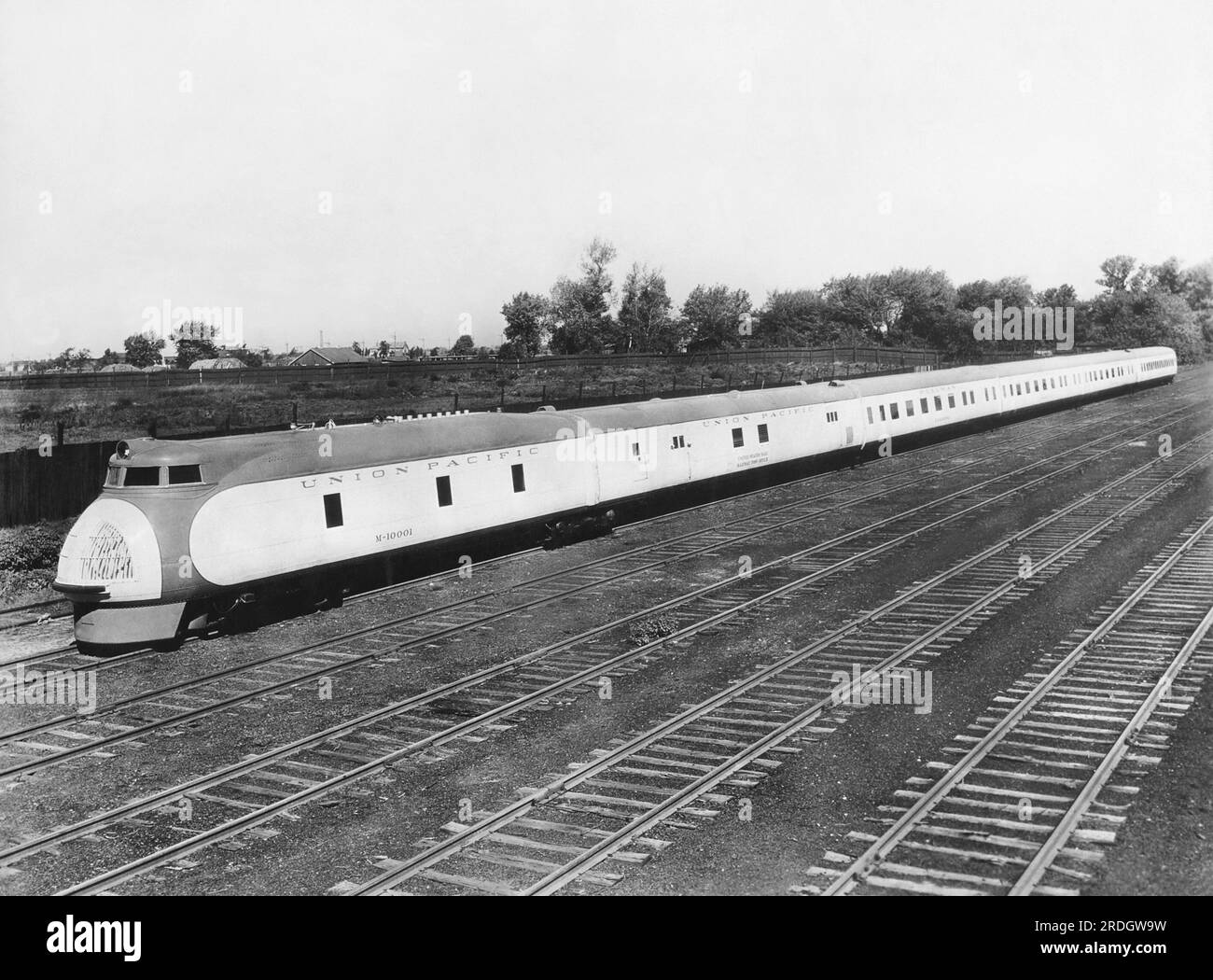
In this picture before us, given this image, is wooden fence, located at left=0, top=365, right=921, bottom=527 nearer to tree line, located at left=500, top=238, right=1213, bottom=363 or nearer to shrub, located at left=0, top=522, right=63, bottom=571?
shrub, located at left=0, top=522, right=63, bottom=571

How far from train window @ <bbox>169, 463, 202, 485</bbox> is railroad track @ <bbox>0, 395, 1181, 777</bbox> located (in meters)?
2.93

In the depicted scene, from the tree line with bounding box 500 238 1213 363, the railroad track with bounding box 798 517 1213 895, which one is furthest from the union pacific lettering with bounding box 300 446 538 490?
the tree line with bounding box 500 238 1213 363

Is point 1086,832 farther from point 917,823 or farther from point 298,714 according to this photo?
point 298,714

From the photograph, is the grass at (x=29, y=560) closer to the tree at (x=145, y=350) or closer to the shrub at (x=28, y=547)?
the shrub at (x=28, y=547)

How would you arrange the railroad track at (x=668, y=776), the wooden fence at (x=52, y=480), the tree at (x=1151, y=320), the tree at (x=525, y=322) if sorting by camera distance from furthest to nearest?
1. the tree at (x=1151, y=320)
2. the tree at (x=525, y=322)
3. the wooden fence at (x=52, y=480)
4. the railroad track at (x=668, y=776)

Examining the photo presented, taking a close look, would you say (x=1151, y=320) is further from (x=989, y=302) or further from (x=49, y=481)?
(x=49, y=481)

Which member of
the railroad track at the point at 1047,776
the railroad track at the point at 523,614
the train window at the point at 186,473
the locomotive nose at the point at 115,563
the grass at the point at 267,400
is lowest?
the railroad track at the point at 1047,776

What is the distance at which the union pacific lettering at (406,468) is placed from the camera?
16750mm

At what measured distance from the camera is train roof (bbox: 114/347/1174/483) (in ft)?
49.7

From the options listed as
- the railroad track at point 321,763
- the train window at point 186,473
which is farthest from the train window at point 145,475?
the railroad track at point 321,763

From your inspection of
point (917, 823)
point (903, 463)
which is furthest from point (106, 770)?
point (903, 463)

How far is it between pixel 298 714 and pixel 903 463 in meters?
27.6

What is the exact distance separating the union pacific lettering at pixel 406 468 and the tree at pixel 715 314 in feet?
218
